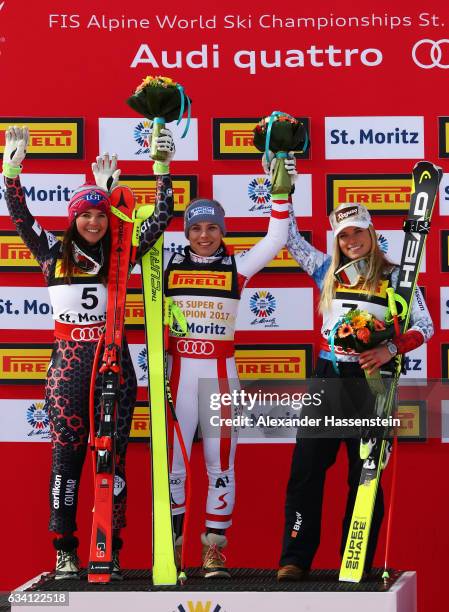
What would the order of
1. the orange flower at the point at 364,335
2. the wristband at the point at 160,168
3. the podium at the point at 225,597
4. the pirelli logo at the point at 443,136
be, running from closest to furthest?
the podium at the point at 225,597
the orange flower at the point at 364,335
the wristband at the point at 160,168
the pirelli logo at the point at 443,136

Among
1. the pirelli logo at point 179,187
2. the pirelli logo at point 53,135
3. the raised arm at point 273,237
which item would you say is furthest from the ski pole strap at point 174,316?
the pirelli logo at point 53,135

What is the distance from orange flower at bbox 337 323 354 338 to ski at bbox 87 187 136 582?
2.85 feet

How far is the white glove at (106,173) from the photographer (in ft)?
16.0

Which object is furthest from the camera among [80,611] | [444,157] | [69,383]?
[444,157]

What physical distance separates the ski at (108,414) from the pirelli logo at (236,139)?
1086mm

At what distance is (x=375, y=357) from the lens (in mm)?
4406

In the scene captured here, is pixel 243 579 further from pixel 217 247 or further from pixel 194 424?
pixel 217 247

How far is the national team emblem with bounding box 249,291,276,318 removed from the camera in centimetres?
552

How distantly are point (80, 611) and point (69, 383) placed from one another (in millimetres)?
904

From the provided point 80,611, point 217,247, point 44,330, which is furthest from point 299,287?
point 80,611

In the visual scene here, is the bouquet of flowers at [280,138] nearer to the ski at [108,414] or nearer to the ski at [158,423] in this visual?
the ski at [158,423]

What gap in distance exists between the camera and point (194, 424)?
4816mm

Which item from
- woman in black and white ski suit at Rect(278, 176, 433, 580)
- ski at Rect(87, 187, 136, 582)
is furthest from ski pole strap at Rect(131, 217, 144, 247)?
woman in black and white ski suit at Rect(278, 176, 433, 580)

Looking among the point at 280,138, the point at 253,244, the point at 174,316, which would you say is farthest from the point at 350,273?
the point at 253,244
